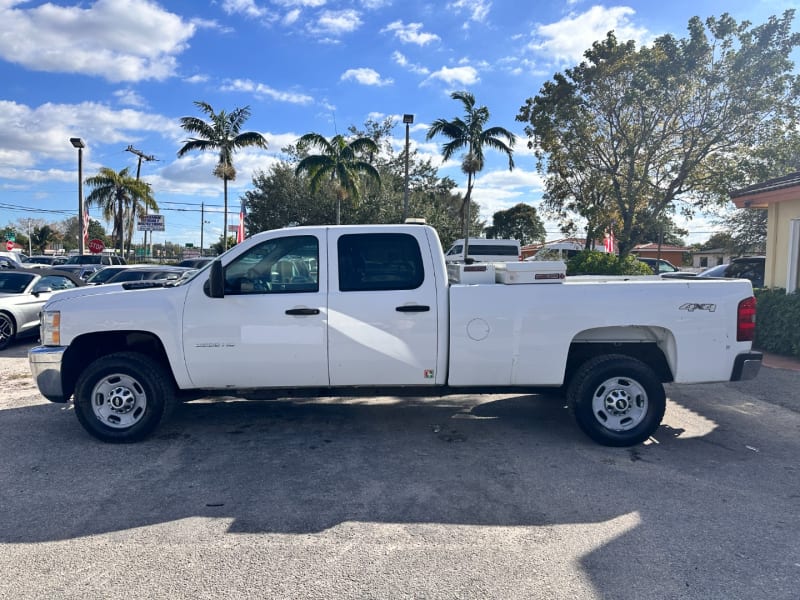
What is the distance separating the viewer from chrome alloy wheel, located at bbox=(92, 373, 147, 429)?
5117mm

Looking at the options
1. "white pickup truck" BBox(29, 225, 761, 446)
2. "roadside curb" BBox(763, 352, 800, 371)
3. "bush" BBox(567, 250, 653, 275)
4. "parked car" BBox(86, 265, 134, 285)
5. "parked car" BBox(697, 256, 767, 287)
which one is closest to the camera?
"white pickup truck" BBox(29, 225, 761, 446)

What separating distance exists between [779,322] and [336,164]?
666 inches

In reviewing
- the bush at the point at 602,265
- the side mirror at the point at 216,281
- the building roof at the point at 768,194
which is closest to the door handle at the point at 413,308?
the side mirror at the point at 216,281

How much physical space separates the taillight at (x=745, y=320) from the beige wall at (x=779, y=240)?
21.8 feet

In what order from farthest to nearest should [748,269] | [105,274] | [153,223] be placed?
[153,223] < [748,269] < [105,274]

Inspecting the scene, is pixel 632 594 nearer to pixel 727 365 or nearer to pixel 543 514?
pixel 543 514

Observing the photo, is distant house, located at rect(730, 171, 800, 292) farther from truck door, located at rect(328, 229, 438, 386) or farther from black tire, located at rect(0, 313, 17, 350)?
black tire, located at rect(0, 313, 17, 350)

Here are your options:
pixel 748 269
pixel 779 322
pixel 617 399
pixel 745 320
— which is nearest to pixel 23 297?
pixel 617 399

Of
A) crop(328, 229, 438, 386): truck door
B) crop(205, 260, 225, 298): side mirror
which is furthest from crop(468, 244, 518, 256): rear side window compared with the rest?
crop(205, 260, 225, 298): side mirror

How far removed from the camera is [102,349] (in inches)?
210

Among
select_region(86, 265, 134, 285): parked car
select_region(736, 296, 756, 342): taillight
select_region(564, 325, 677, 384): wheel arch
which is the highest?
select_region(86, 265, 134, 285): parked car

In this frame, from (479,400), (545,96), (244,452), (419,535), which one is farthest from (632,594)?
(545,96)

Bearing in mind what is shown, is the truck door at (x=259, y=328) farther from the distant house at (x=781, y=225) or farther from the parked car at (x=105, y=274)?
the parked car at (x=105, y=274)

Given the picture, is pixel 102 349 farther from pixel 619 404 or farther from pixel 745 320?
pixel 745 320
